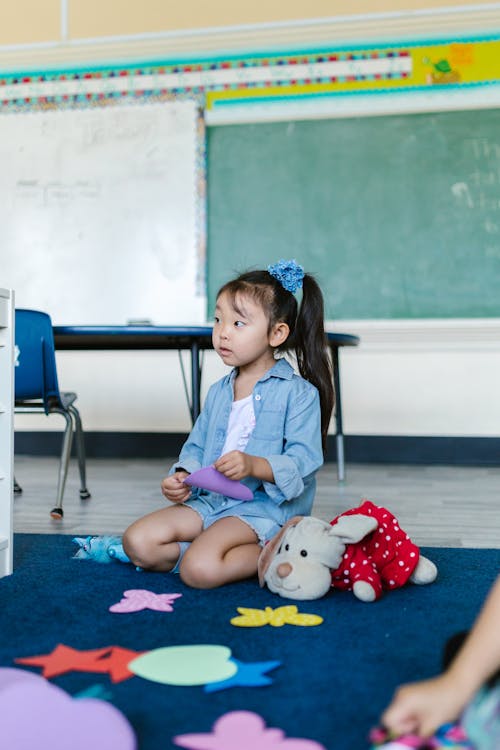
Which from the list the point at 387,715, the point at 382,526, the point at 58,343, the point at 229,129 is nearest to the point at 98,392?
the point at 58,343

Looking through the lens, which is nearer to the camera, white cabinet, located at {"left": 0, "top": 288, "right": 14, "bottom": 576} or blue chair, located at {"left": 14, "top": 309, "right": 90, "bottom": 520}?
white cabinet, located at {"left": 0, "top": 288, "right": 14, "bottom": 576}

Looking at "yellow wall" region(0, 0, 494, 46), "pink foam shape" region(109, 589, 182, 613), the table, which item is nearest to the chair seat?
the table

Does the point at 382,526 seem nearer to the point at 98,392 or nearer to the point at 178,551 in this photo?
the point at 178,551

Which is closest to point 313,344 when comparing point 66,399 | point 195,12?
point 66,399

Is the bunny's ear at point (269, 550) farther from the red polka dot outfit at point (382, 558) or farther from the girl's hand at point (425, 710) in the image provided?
the girl's hand at point (425, 710)

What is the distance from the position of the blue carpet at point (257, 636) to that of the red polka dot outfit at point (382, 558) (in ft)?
0.10

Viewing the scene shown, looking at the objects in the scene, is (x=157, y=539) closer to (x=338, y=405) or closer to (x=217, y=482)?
(x=217, y=482)

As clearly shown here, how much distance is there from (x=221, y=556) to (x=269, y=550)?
88 mm

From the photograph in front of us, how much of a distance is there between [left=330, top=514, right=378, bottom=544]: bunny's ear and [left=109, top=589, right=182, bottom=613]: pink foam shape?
295mm

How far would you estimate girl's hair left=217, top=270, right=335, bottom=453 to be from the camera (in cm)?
147

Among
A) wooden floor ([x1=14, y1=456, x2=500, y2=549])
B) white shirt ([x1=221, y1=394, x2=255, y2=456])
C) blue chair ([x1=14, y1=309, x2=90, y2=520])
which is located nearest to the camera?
white shirt ([x1=221, y1=394, x2=255, y2=456])

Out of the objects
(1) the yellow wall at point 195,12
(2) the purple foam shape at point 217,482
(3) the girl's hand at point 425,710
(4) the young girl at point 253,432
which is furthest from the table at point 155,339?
(1) the yellow wall at point 195,12

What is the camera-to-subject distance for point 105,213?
13.0 feet

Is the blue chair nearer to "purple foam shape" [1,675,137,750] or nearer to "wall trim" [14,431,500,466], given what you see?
"purple foam shape" [1,675,137,750]
